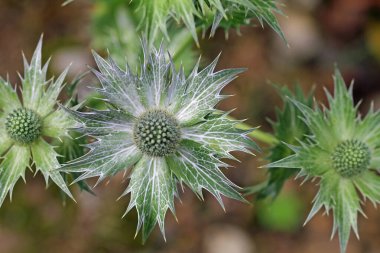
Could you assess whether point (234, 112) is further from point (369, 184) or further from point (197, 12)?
point (197, 12)

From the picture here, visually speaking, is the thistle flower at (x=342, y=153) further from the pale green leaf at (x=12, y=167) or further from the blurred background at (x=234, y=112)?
the blurred background at (x=234, y=112)

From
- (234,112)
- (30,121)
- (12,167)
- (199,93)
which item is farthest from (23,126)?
(234,112)

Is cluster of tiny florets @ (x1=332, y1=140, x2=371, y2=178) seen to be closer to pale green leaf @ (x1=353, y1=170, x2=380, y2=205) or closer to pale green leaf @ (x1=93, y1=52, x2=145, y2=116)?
pale green leaf @ (x1=353, y1=170, x2=380, y2=205)

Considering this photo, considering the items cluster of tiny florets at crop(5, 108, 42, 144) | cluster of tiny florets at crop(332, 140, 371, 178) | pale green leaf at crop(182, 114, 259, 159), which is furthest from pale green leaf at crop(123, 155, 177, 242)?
cluster of tiny florets at crop(332, 140, 371, 178)

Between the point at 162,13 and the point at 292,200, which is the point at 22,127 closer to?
the point at 162,13

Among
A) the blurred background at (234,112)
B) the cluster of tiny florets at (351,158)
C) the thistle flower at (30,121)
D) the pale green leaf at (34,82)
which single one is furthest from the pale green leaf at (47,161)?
the blurred background at (234,112)

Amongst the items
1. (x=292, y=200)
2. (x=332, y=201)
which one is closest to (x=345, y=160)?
(x=332, y=201)

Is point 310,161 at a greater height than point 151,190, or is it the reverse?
point 310,161
